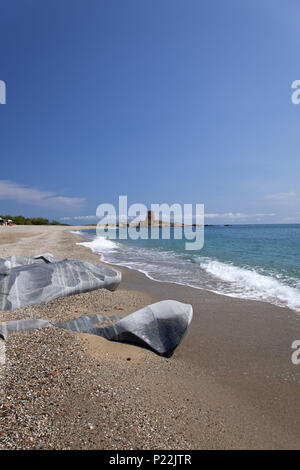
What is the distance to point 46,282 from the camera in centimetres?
518

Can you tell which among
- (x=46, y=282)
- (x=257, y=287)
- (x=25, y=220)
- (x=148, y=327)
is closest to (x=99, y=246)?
(x=257, y=287)

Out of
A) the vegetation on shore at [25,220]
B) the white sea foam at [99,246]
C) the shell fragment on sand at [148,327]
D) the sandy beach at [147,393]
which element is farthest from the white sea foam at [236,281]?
the vegetation on shore at [25,220]

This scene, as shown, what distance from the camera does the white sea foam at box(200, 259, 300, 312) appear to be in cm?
626

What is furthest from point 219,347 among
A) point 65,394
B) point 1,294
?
point 1,294

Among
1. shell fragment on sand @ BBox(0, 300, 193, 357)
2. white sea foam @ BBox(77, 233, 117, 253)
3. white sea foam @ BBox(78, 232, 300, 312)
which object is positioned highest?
shell fragment on sand @ BBox(0, 300, 193, 357)

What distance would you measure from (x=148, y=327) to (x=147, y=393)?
104 centimetres

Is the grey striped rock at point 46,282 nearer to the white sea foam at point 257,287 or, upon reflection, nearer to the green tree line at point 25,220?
the white sea foam at point 257,287

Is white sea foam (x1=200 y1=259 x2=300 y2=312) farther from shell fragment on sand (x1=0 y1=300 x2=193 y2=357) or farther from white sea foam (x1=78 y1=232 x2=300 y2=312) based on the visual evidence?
shell fragment on sand (x1=0 y1=300 x2=193 y2=357)

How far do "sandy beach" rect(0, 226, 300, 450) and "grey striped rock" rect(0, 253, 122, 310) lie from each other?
52cm

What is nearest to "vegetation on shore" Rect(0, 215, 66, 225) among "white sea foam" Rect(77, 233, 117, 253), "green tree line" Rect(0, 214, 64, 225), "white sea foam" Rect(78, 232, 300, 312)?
"green tree line" Rect(0, 214, 64, 225)

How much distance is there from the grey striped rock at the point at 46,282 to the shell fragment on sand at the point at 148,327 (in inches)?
56.4

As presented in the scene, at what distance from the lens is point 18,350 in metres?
2.79
